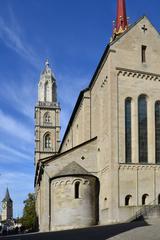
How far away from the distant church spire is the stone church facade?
18.4m

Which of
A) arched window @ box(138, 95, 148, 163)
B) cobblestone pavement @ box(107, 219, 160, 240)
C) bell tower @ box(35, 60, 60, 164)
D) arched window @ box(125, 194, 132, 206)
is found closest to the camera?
cobblestone pavement @ box(107, 219, 160, 240)

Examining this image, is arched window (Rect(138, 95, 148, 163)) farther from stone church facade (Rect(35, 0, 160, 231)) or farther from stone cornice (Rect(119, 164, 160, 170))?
stone cornice (Rect(119, 164, 160, 170))

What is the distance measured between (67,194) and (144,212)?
6.44 metres

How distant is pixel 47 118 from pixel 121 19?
3570 cm

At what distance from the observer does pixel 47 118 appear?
3391 inches

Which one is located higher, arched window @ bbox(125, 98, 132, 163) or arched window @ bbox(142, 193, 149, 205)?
arched window @ bbox(125, 98, 132, 163)

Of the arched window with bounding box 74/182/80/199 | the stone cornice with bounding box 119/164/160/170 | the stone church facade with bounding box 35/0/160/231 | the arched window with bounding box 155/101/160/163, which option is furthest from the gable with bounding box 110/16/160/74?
the arched window with bounding box 74/182/80/199

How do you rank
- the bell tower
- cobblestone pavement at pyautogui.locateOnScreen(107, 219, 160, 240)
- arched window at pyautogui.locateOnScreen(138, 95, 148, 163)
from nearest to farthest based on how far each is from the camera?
cobblestone pavement at pyautogui.locateOnScreen(107, 219, 160, 240) < arched window at pyautogui.locateOnScreen(138, 95, 148, 163) < the bell tower

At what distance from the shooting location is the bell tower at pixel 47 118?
83250mm

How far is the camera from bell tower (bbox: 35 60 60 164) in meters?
83.2

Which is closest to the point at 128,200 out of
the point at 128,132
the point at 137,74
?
the point at 128,132

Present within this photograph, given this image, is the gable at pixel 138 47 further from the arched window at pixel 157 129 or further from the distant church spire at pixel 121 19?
the distant church spire at pixel 121 19

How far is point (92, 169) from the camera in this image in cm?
3531

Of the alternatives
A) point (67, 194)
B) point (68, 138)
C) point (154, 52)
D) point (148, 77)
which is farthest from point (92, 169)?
point (68, 138)
